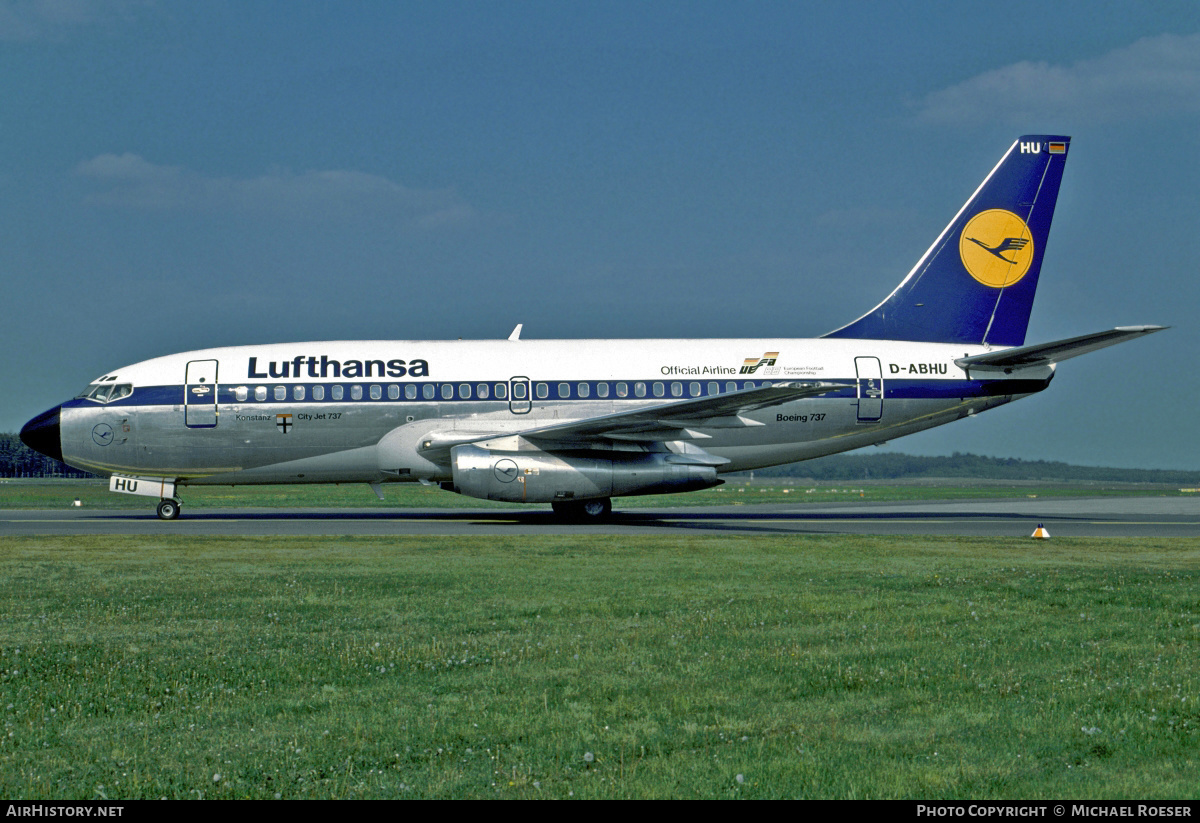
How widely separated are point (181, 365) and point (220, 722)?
19.8 m

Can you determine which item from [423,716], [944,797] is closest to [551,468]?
[423,716]

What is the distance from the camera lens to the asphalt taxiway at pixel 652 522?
2081 cm

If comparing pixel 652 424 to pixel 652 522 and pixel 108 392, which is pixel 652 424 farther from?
pixel 108 392

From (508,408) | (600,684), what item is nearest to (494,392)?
(508,408)

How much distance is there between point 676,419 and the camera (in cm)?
2200

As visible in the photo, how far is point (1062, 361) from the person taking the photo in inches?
950

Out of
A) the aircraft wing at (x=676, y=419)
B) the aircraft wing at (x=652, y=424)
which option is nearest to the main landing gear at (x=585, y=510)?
the aircraft wing at (x=652, y=424)

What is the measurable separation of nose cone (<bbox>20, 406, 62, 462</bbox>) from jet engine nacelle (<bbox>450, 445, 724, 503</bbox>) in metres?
9.68

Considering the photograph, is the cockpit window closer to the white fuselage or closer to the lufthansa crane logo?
the white fuselage

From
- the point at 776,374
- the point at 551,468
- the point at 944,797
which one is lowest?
the point at 944,797

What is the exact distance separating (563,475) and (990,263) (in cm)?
1292

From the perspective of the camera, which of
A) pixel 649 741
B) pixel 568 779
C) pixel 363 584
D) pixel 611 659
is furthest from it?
pixel 363 584
